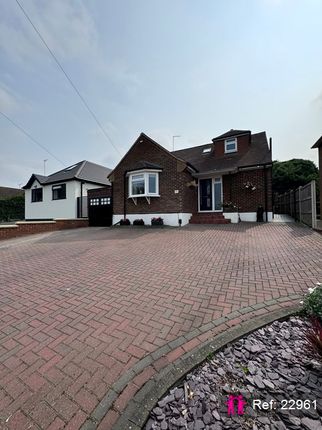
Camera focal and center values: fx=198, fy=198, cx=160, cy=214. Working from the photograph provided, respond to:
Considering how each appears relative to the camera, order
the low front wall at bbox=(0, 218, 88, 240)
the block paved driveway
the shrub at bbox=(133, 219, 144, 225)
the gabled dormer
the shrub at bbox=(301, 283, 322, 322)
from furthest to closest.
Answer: the gabled dormer
the shrub at bbox=(133, 219, 144, 225)
the low front wall at bbox=(0, 218, 88, 240)
the shrub at bbox=(301, 283, 322, 322)
the block paved driveway

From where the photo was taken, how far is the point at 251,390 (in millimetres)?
1690

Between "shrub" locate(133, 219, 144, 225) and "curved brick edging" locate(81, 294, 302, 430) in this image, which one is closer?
"curved brick edging" locate(81, 294, 302, 430)

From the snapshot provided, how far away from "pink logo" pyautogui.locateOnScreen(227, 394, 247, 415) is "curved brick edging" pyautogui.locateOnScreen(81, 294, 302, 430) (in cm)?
42

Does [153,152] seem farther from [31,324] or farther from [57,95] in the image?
[31,324]

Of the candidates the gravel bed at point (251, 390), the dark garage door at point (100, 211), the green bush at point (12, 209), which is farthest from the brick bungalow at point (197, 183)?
the green bush at point (12, 209)

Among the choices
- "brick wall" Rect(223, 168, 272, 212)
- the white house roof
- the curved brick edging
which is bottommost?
the curved brick edging

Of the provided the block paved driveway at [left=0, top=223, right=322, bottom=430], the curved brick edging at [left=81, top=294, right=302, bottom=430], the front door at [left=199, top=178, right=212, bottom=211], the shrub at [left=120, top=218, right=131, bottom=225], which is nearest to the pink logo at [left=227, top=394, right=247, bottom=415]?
the curved brick edging at [left=81, top=294, right=302, bottom=430]

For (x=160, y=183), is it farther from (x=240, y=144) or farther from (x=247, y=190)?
(x=240, y=144)

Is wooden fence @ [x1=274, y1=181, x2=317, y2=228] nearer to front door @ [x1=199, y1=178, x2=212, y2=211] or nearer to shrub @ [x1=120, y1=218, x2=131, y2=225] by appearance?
front door @ [x1=199, y1=178, x2=212, y2=211]

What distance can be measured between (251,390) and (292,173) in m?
33.1

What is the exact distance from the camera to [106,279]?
4422mm

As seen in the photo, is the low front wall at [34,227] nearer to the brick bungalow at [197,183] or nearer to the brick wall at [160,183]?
the brick bungalow at [197,183]

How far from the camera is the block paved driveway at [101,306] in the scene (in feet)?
5.83

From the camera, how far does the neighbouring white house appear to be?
18688 millimetres
